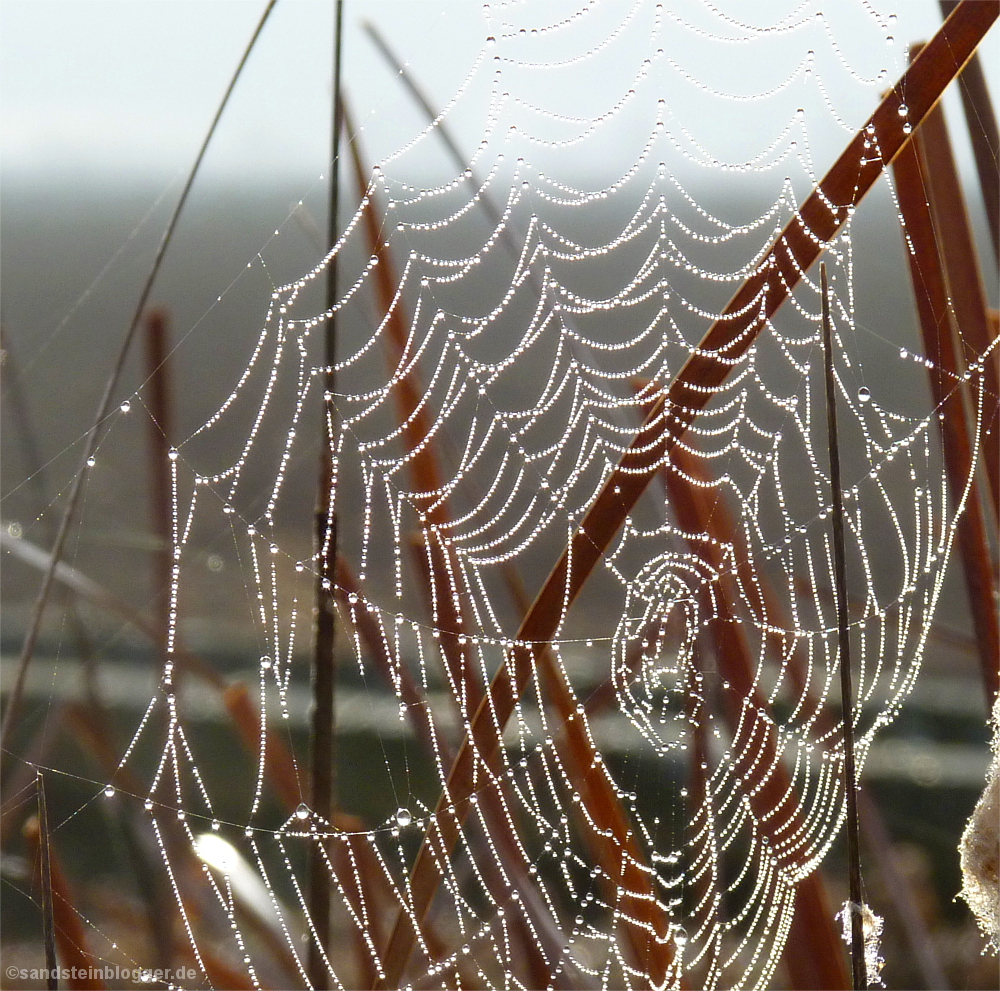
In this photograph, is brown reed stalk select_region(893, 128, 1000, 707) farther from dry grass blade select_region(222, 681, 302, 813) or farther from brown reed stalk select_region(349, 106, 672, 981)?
dry grass blade select_region(222, 681, 302, 813)

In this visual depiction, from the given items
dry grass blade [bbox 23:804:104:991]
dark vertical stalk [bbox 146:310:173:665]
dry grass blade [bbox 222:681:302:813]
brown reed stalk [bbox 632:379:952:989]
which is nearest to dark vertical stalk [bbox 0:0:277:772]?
dry grass blade [bbox 23:804:104:991]

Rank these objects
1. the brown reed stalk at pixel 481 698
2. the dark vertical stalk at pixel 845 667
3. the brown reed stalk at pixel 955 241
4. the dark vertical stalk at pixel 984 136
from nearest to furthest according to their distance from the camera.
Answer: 1. the dark vertical stalk at pixel 845 667
2. the dark vertical stalk at pixel 984 136
3. the brown reed stalk at pixel 955 241
4. the brown reed stalk at pixel 481 698

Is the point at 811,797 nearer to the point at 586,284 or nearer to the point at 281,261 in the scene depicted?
the point at 586,284

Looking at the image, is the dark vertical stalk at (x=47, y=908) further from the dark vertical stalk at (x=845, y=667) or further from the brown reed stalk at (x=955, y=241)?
the brown reed stalk at (x=955, y=241)

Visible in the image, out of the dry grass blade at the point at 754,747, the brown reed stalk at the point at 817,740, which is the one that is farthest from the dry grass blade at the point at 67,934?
the dry grass blade at the point at 754,747

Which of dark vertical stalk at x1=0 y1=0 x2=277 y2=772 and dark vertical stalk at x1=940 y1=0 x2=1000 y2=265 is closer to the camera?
dark vertical stalk at x1=0 y1=0 x2=277 y2=772

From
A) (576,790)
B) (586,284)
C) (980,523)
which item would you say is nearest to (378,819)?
(576,790)
